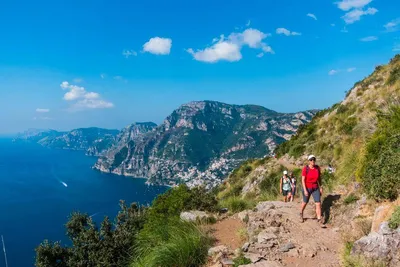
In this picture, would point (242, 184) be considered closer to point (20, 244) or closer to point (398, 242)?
point (398, 242)

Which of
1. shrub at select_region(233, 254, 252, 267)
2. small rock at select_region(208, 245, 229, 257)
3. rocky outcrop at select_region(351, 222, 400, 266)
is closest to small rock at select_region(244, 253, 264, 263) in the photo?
shrub at select_region(233, 254, 252, 267)

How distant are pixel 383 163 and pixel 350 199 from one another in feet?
→ 5.65

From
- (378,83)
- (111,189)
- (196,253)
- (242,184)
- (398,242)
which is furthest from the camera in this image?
(111,189)

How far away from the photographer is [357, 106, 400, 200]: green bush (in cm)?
735

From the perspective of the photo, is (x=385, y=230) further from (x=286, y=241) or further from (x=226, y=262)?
(x=226, y=262)

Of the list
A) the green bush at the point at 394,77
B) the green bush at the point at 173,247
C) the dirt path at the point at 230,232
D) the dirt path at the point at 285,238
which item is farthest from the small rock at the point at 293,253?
the green bush at the point at 394,77

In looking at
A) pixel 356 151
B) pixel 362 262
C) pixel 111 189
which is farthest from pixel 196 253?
pixel 111 189

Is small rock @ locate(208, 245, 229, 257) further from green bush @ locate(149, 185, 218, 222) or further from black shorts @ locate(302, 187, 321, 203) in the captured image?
green bush @ locate(149, 185, 218, 222)

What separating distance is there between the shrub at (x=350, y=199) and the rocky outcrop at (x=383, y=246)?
3554mm

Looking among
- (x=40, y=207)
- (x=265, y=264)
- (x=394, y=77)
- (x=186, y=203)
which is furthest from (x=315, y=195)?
(x=40, y=207)

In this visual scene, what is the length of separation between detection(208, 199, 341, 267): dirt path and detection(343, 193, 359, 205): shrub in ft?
3.41

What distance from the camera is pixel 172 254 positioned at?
7.46 m

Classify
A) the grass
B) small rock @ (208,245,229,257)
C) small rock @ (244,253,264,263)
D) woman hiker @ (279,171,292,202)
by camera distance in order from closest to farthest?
the grass → small rock @ (244,253,264,263) → small rock @ (208,245,229,257) → woman hiker @ (279,171,292,202)

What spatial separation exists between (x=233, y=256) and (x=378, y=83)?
→ 29.9m
